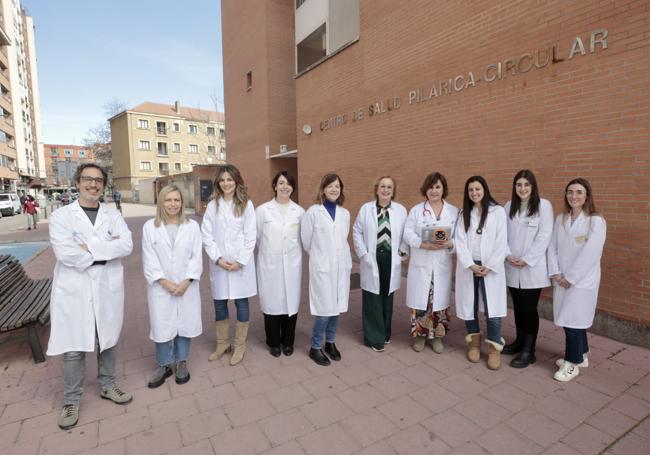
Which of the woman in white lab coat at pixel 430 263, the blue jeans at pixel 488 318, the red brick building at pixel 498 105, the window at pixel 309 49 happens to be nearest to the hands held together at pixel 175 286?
the woman in white lab coat at pixel 430 263

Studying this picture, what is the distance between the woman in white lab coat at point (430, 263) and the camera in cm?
384

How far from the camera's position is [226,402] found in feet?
10.1

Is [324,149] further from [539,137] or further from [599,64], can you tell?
[599,64]

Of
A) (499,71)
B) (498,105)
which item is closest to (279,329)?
(498,105)

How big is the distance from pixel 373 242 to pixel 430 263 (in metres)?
0.62

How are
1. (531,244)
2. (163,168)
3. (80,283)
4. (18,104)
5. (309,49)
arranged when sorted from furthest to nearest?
1. (163,168)
2. (18,104)
3. (309,49)
4. (531,244)
5. (80,283)

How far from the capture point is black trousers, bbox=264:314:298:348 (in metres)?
3.96

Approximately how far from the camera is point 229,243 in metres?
3.66

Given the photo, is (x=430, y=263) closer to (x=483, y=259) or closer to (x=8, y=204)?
(x=483, y=259)

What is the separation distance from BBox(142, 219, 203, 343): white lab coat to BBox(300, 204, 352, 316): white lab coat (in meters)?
1.08

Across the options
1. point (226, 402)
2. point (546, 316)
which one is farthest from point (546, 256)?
point (226, 402)

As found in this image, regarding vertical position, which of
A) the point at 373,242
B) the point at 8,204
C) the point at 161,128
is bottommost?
the point at 373,242

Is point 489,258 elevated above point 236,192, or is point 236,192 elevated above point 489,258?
point 236,192

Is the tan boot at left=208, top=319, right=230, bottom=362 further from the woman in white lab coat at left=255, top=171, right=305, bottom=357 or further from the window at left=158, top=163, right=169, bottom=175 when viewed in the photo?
the window at left=158, top=163, right=169, bottom=175
